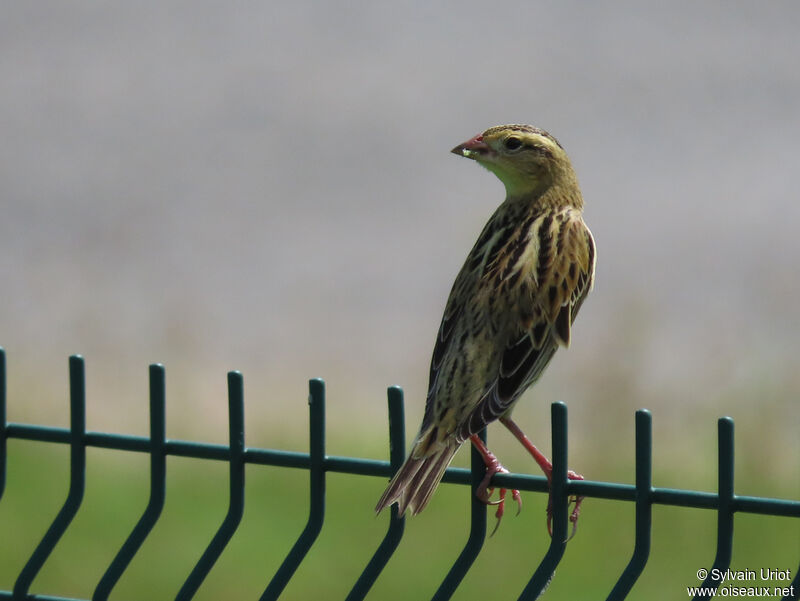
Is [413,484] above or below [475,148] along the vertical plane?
below

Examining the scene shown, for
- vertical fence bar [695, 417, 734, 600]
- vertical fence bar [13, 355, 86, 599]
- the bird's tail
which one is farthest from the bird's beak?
vertical fence bar [695, 417, 734, 600]

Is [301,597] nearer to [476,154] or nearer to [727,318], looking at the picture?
[476,154]

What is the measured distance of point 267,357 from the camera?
11.8 meters

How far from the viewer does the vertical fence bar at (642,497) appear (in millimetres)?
3561

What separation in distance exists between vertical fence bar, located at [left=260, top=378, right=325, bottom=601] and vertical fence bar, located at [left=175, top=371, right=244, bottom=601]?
0.59ft

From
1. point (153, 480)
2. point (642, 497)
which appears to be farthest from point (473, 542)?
point (153, 480)

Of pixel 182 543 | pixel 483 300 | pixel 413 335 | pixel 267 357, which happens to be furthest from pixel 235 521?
pixel 413 335

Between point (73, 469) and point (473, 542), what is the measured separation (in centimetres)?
121

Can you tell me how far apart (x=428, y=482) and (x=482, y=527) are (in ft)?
0.75

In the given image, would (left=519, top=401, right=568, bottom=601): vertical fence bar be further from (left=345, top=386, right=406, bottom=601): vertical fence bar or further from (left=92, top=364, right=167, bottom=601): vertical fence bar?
(left=92, top=364, right=167, bottom=601): vertical fence bar

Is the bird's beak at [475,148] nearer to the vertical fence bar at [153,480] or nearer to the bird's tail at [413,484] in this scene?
the bird's tail at [413,484]

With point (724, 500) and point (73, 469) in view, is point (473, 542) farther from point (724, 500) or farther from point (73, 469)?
point (73, 469)

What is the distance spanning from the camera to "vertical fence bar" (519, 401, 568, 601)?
3.70 meters

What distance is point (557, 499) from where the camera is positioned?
374 cm
